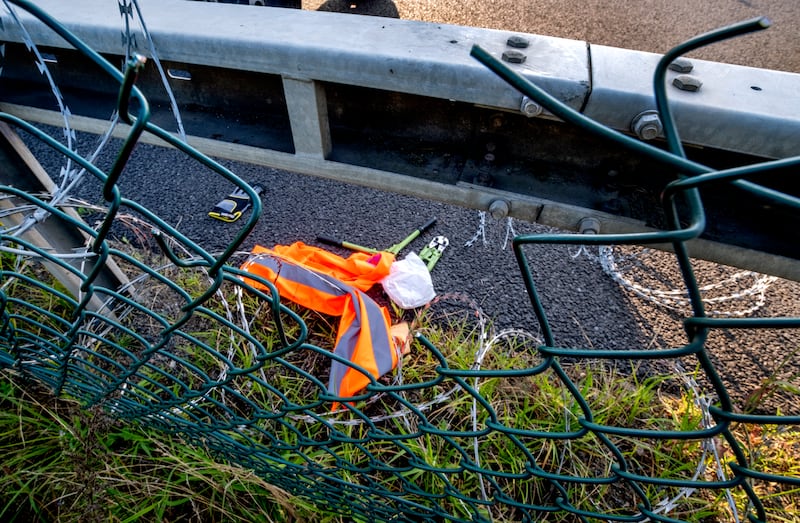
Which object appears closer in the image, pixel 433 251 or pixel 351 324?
pixel 351 324

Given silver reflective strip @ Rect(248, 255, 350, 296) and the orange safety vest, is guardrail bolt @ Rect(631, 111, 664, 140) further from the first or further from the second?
silver reflective strip @ Rect(248, 255, 350, 296)

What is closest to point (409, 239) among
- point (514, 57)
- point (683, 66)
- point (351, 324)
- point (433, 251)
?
point (433, 251)

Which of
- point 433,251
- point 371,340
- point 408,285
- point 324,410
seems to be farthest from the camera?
point 433,251

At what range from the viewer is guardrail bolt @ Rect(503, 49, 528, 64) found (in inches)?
52.7

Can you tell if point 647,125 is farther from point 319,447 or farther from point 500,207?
point 319,447

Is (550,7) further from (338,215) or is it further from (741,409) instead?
(741,409)

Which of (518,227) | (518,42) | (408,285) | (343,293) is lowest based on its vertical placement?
(343,293)

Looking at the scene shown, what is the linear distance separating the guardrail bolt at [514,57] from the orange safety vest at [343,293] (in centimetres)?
154

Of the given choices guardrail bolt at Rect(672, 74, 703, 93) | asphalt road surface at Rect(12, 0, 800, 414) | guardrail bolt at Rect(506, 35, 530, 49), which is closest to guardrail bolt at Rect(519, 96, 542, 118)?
guardrail bolt at Rect(506, 35, 530, 49)

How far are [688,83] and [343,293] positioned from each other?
1.91 meters

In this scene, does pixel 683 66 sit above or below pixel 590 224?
above

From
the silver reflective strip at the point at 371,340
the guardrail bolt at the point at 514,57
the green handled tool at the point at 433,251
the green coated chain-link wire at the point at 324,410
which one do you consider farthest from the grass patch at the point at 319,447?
the guardrail bolt at the point at 514,57

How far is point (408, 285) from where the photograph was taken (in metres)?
2.73

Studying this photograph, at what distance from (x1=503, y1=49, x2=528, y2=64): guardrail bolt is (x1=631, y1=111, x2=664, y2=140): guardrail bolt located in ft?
1.22
